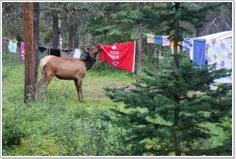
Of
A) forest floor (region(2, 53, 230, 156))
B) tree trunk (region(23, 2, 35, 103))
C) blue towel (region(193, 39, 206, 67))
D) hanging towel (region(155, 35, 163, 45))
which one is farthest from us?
hanging towel (region(155, 35, 163, 45))

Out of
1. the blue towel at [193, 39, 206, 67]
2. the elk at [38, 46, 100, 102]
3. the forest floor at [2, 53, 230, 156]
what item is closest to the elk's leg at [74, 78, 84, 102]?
the elk at [38, 46, 100, 102]

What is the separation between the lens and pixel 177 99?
11.3 feet

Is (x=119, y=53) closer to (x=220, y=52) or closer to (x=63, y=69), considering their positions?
(x=63, y=69)

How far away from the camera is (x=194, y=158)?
359cm

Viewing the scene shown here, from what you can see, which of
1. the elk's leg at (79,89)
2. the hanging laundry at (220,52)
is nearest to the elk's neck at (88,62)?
the elk's leg at (79,89)

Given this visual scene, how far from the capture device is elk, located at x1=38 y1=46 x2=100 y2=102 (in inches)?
378

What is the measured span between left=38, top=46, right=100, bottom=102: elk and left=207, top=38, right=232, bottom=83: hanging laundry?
2980mm

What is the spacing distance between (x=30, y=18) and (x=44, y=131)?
3.13 metres

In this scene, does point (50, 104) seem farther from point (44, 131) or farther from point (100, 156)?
point (100, 156)

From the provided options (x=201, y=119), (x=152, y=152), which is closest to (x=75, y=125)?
(x=152, y=152)

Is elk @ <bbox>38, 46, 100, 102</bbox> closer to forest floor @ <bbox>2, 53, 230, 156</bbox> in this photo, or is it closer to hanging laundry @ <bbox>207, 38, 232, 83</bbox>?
forest floor @ <bbox>2, 53, 230, 156</bbox>

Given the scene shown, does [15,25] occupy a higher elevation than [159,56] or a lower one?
higher

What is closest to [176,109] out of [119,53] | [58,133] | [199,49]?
[58,133]

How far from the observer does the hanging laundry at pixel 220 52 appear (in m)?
9.37
